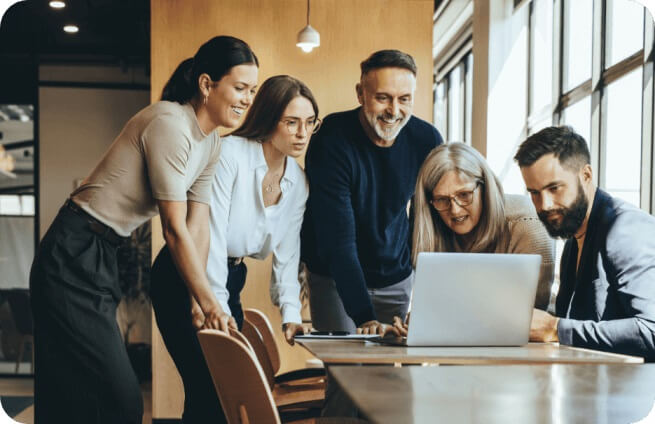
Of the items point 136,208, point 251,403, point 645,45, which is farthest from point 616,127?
point 251,403

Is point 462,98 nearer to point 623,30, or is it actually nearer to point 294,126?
point 623,30

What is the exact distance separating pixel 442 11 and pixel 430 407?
673 cm

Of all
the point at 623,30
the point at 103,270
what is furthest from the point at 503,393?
the point at 623,30

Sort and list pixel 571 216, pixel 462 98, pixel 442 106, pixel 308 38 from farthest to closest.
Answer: pixel 442 106 → pixel 462 98 → pixel 308 38 → pixel 571 216

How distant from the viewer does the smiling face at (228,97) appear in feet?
7.78

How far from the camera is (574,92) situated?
15.4 ft

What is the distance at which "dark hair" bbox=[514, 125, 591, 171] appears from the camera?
242 cm

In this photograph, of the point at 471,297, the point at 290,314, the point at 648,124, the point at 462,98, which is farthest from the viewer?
the point at 462,98

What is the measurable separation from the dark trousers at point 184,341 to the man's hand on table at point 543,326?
3.40 ft

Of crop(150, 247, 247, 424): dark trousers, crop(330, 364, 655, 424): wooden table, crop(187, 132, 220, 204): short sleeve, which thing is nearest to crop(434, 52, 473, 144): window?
crop(187, 132, 220, 204): short sleeve

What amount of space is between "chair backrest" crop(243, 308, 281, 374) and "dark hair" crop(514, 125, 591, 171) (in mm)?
1280

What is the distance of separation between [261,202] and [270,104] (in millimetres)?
355

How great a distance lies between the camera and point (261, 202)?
2.65 meters

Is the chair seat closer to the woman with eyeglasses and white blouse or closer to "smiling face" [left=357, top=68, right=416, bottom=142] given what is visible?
the woman with eyeglasses and white blouse
